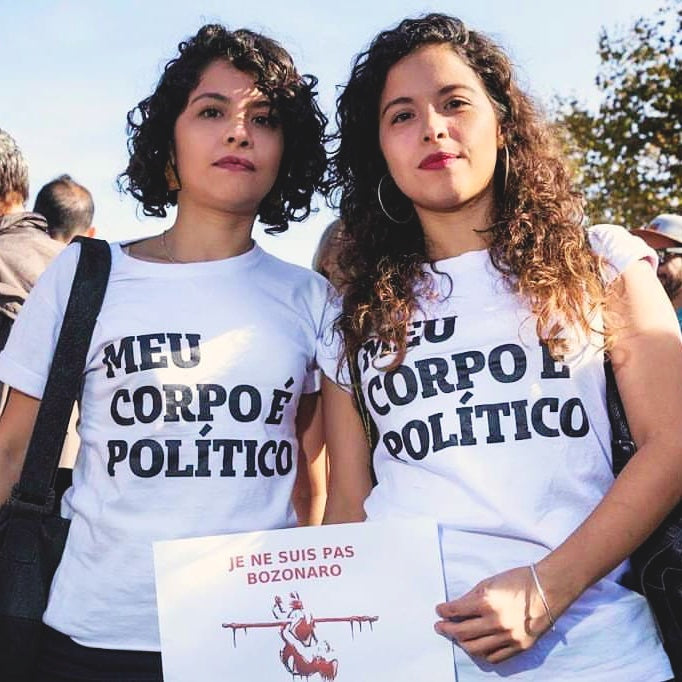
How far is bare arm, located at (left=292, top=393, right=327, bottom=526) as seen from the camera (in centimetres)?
253

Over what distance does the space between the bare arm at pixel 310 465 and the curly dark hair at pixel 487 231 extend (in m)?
0.28

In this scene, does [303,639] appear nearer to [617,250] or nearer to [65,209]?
[617,250]

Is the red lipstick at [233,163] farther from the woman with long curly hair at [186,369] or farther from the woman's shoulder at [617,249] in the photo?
the woman's shoulder at [617,249]

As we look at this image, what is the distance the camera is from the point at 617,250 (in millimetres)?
2131

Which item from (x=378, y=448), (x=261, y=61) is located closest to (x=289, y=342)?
(x=378, y=448)

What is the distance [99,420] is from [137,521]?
27 cm

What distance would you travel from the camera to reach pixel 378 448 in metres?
2.22

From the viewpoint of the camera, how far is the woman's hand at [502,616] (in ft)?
5.86

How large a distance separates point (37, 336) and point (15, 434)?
258 millimetres

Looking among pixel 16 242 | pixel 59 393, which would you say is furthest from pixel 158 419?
pixel 16 242

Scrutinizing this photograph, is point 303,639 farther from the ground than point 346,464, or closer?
closer

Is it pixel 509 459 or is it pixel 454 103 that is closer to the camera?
pixel 509 459

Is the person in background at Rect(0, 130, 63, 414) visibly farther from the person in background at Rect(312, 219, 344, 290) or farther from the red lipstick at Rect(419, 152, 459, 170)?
the red lipstick at Rect(419, 152, 459, 170)

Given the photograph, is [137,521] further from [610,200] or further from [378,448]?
[610,200]
